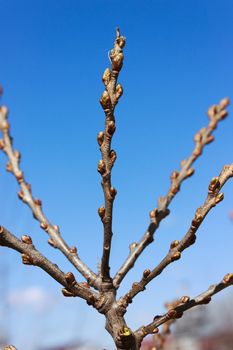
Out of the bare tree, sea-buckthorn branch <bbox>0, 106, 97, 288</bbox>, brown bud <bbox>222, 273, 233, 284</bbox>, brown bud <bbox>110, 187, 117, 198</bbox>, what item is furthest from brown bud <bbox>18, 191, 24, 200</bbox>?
brown bud <bbox>222, 273, 233, 284</bbox>

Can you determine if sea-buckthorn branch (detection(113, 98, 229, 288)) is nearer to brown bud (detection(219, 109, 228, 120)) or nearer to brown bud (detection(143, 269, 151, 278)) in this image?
brown bud (detection(219, 109, 228, 120))

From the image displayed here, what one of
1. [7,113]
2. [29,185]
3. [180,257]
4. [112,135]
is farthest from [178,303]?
[7,113]

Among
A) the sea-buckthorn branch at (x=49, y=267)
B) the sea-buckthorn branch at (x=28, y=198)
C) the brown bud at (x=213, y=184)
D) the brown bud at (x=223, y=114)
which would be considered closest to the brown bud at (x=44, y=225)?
the sea-buckthorn branch at (x=28, y=198)

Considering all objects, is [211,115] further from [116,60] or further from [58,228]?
[58,228]

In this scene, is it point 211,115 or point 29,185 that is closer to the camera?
point 211,115

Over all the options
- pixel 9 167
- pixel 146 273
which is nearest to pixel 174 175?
pixel 146 273

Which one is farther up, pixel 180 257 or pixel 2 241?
pixel 2 241

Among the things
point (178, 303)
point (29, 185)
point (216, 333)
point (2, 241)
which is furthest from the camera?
point (216, 333)
